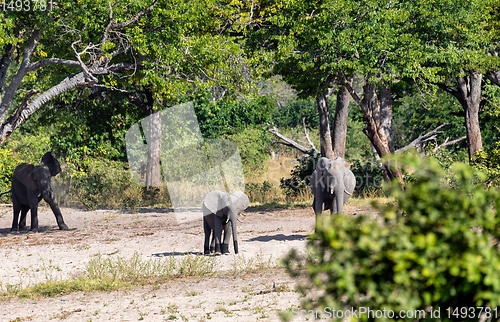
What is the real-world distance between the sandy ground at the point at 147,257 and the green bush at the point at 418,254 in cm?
370

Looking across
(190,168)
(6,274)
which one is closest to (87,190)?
(190,168)

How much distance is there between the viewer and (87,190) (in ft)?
68.0

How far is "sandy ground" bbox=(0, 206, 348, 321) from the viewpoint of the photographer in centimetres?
666

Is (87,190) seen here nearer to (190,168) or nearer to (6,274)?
(190,168)

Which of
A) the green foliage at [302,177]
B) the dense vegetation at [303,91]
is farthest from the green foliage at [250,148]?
the green foliage at [302,177]

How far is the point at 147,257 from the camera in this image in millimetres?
10266

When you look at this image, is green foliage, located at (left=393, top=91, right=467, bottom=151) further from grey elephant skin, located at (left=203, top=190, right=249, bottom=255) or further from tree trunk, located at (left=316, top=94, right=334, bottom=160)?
grey elephant skin, located at (left=203, top=190, right=249, bottom=255)

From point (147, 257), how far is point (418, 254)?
27.4 ft

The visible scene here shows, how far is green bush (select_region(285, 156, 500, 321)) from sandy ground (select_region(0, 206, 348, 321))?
12.1 ft

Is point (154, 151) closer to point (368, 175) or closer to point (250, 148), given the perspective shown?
point (250, 148)

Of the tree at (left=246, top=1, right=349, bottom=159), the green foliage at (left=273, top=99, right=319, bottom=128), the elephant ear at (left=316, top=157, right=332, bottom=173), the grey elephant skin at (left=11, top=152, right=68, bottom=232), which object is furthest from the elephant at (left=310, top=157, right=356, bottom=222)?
the green foliage at (left=273, top=99, right=319, bottom=128)

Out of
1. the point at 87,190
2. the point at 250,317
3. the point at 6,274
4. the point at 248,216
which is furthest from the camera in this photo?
the point at 87,190

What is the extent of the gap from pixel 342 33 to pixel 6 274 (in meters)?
10.7

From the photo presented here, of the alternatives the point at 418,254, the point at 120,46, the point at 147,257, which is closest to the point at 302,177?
the point at 120,46
